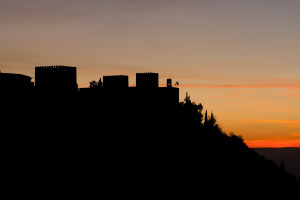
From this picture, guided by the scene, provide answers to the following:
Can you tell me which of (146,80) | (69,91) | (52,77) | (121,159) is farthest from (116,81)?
(52,77)

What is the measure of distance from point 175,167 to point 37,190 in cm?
2596

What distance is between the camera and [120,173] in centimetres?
4819

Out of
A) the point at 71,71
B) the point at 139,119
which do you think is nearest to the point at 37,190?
the point at 71,71

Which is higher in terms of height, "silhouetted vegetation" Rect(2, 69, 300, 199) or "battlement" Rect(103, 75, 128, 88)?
"battlement" Rect(103, 75, 128, 88)

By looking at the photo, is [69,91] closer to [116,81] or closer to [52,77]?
[52,77]

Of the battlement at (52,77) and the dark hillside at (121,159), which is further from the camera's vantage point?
the battlement at (52,77)

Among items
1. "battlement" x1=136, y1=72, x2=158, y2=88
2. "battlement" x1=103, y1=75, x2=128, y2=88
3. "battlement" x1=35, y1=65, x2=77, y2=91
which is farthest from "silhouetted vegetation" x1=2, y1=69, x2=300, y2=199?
"battlement" x1=136, y1=72, x2=158, y2=88

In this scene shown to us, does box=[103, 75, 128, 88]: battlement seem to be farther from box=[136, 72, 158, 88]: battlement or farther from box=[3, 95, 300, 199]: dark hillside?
box=[136, 72, 158, 88]: battlement

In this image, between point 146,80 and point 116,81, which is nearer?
point 116,81

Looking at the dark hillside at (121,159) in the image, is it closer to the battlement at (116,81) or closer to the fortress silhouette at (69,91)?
the fortress silhouette at (69,91)

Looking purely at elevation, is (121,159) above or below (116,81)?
below

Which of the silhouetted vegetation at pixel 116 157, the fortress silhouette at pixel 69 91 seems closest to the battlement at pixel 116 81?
the fortress silhouette at pixel 69 91

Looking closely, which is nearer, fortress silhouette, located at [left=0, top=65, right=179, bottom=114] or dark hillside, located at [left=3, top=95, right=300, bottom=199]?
dark hillside, located at [left=3, top=95, right=300, bottom=199]

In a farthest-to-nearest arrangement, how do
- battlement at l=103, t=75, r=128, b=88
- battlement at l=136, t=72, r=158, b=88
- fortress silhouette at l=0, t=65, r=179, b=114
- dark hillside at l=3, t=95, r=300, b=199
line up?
battlement at l=136, t=72, r=158, b=88 → battlement at l=103, t=75, r=128, b=88 → fortress silhouette at l=0, t=65, r=179, b=114 → dark hillside at l=3, t=95, r=300, b=199
